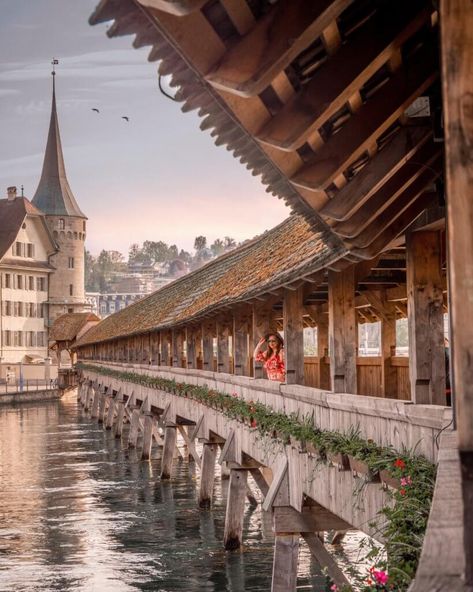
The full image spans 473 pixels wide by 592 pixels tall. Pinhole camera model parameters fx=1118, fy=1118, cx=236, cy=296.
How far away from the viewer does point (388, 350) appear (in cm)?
1545

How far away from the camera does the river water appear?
1641 cm

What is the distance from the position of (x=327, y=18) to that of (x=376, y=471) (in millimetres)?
5097

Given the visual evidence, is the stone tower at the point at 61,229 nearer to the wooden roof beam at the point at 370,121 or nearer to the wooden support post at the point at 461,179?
the wooden roof beam at the point at 370,121

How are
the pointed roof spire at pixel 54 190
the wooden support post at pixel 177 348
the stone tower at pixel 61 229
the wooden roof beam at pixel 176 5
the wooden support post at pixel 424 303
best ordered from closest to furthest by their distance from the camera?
the wooden roof beam at pixel 176 5 → the wooden support post at pixel 424 303 → the wooden support post at pixel 177 348 → the stone tower at pixel 61 229 → the pointed roof spire at pixel 54 190

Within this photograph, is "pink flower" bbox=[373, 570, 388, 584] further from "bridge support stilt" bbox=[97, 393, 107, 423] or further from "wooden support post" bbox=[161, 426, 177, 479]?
"bridge support stilt" bbox=[97, 393, 107, 423]

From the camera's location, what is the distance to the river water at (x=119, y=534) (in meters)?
16.4

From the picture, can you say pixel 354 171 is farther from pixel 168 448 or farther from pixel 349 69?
pixel 168 448

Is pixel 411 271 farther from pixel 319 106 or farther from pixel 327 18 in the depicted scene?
pixel 327 18

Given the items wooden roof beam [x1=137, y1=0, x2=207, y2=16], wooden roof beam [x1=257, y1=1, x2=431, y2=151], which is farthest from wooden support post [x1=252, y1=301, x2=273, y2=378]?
wooden roof beam [x1=137, y1=0, x2=207, y2=16]

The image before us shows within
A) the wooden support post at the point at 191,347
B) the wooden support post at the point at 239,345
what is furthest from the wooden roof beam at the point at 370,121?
the wooden support post at the point at 191,347

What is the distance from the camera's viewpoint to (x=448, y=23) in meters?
3.24

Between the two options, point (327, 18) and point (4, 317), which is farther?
point (4, 317)

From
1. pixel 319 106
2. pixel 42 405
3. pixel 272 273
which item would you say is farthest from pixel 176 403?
pixel 42 405

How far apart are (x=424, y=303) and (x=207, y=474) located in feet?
44.9
